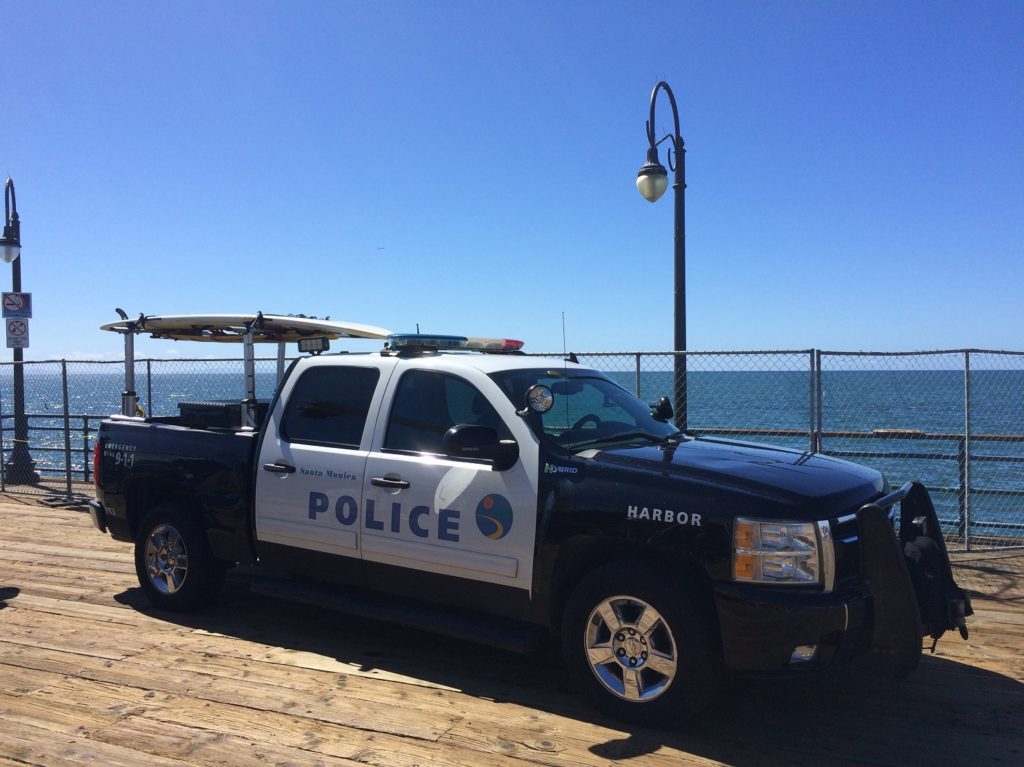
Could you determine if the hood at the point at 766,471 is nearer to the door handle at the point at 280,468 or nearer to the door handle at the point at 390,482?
the door handle at the point at 390,482

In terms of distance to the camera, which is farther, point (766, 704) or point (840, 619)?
point (766, 704)

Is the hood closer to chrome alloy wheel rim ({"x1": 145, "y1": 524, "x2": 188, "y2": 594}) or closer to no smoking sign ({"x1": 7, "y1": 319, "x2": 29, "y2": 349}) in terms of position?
chrome alloy wheel rim ({"x1": 145, "y1": 524, "x2": 188, "y2": 594})

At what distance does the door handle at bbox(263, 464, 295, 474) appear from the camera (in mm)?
5500

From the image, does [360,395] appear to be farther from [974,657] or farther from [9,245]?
[9,245]

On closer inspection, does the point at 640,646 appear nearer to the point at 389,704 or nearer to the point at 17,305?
the point at 389,704

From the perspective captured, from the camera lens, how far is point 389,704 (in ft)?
14.8

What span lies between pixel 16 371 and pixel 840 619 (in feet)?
42.1

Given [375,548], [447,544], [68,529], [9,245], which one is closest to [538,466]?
[447,544]

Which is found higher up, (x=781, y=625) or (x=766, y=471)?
(x=766, y=471)

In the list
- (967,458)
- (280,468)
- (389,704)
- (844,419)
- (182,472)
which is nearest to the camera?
(389,704)

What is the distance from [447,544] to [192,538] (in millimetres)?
2389

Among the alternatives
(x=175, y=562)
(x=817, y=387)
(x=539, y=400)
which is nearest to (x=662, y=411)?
(x=539, y=400)

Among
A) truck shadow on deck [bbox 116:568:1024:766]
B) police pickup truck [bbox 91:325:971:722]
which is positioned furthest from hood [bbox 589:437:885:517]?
truck shadow on deck [bbox 116:568:1024:766]

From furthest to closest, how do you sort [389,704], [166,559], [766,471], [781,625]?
[166,559] → [389,704] → [766,471] → [781,625]
